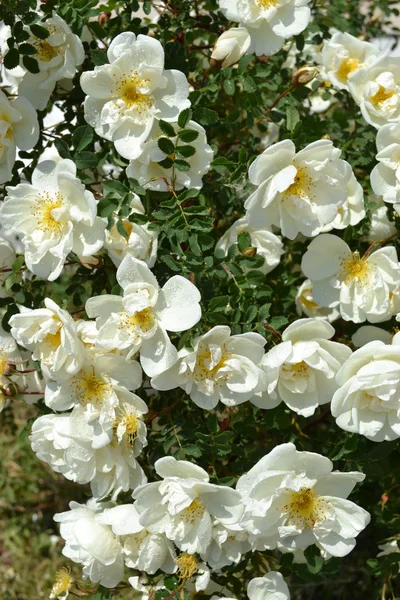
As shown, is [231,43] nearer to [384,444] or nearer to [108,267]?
[108,267]

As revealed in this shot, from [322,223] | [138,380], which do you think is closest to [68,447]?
[138,380]

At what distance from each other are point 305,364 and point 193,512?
417mm

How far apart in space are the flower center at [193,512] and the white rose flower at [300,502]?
0.32 ft

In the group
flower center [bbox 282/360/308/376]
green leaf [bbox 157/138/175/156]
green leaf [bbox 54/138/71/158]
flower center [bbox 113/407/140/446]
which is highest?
green leaf [bbox 157/138/175/156]

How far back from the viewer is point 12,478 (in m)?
3.41

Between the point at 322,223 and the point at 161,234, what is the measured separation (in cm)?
38

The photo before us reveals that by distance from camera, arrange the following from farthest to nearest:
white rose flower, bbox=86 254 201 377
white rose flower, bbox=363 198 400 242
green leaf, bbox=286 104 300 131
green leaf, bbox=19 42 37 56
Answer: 1. white rose flower, bbox=363 198 400 242
2. green leaf, bbox=286 104 300 131
3. green leaf, bbox=19 42 37 56
4. white rose flower, bbox=86 254 201 377

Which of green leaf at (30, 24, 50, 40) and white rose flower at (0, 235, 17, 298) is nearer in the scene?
green leaf at (30, 24, 50, 40)

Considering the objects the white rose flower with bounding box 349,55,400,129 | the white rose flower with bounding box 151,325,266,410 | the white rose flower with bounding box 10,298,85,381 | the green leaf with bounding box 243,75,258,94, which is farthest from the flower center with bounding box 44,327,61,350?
the white rose flower with bounding box 349,55,400,129

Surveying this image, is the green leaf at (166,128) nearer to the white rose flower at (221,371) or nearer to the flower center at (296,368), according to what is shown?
the white rose flower at (221,371)

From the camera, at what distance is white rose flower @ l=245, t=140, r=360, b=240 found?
1.61 metres

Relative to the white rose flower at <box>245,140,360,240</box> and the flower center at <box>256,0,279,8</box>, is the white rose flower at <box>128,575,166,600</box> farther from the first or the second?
the flower center at <box>256,0,279,8</box>

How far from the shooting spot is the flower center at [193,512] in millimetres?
1604

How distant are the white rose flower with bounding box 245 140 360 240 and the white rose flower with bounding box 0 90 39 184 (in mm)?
576
